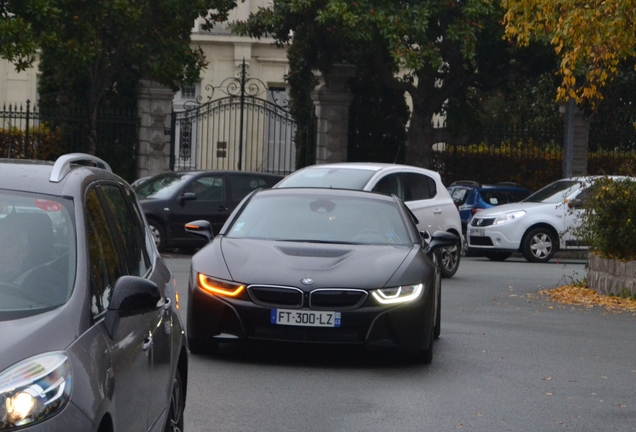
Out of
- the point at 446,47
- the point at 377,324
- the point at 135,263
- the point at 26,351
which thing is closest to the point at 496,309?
the point at 377,324

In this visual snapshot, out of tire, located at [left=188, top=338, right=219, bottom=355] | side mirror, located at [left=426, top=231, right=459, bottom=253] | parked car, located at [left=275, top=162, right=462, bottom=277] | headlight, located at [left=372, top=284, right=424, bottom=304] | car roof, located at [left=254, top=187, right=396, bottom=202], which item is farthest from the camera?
parked car, located at [left=275, top=162, right=462, bottom=277]

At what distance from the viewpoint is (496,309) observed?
46.6 ft

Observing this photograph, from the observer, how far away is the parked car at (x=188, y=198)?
22000mm

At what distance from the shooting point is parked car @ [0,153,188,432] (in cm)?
386

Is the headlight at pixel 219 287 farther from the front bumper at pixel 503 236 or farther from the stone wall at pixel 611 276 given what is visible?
the front bumper at pixel 503 236

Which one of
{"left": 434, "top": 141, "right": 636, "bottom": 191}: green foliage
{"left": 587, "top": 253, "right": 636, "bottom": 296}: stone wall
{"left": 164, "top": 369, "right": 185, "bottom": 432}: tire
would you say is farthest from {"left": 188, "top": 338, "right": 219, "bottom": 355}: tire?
{"left": 434, "top": 141, "right": 636, "bottom": 191}: green foliage

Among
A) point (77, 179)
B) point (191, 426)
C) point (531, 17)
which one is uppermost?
point (531, 17)

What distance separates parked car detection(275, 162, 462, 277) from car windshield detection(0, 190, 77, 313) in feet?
40.1

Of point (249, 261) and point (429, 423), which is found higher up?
point (249, 261)

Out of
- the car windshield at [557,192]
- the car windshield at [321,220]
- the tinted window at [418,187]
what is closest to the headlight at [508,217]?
the car windshield at [557,192]

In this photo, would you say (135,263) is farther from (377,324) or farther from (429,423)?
(377,324)

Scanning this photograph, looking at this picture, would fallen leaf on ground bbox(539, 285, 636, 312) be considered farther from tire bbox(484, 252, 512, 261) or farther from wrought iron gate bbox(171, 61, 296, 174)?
wrought iron gate bbox(171, 61, 296, 174)

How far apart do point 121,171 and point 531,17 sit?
14827mm

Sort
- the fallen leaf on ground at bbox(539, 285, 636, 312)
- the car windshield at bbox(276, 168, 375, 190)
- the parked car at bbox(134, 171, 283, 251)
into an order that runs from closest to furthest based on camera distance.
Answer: the fallen leaf on ground at bbox(539, 285, 636, 312) < the car windshield at bbox(276, 168, 375, 190) < the parked car at bbox(134, 171, 283, 251)
